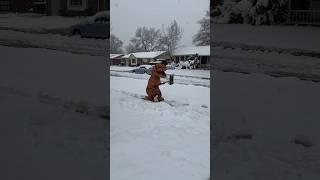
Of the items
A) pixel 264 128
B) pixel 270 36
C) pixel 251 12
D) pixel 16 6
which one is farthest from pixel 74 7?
pixel 264 128

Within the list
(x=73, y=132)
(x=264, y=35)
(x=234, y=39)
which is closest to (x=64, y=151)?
(x=73, y=132)

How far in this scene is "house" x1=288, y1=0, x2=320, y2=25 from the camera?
7.50 ft

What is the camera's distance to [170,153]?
95.7 inches

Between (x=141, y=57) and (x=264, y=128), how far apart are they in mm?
953

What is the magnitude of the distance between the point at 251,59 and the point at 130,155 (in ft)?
3.08

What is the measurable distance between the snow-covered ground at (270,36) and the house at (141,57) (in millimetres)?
426

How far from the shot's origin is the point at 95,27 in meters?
2.45

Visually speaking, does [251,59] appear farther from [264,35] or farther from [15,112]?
[15,112]

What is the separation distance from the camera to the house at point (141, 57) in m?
2.69

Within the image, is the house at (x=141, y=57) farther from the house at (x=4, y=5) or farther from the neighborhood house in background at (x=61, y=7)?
the house at (x=4, y=5)

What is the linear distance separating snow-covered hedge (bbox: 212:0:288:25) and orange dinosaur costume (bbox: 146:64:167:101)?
0.52 m

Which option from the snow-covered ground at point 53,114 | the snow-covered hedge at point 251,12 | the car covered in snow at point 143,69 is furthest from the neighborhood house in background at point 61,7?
the snow-covered hedge at point 251,12

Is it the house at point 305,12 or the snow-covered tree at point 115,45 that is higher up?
the house at point 305,12

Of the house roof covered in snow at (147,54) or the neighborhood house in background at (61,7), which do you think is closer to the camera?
the neighborhood house in background at (61,7)
